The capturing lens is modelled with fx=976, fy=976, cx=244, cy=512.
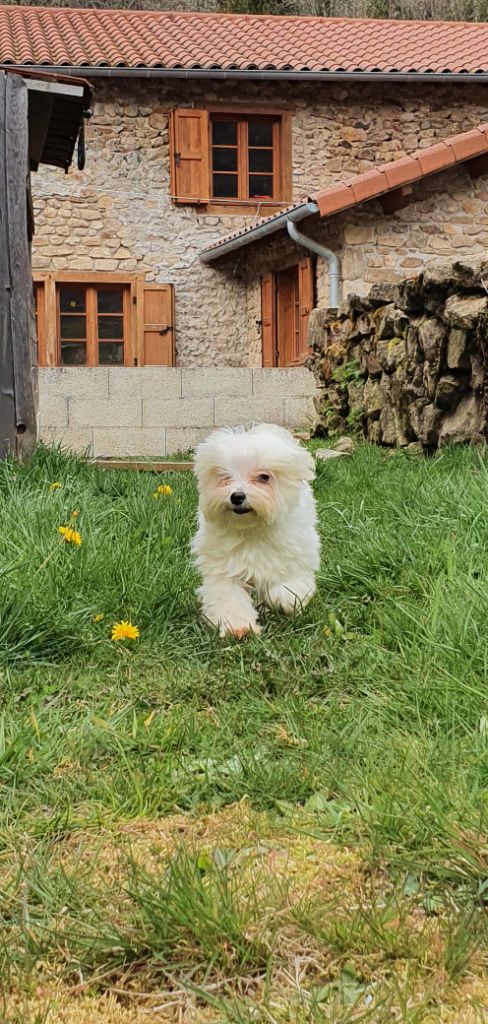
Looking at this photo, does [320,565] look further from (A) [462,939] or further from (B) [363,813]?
(A) [462,939]

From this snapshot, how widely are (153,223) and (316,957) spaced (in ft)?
56.9

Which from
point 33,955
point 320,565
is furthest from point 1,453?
point 33,955

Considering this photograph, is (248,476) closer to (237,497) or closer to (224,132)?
(237,497)

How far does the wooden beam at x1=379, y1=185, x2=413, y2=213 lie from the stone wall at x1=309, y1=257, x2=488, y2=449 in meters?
4.11

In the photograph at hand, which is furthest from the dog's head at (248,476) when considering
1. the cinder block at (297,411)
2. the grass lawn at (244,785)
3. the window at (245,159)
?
the window at (245,159)

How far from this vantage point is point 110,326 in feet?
59.5

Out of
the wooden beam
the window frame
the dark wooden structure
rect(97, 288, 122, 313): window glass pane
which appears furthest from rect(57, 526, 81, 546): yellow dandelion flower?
the window frame

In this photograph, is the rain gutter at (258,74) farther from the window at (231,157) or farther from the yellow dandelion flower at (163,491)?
the yellow dandelion flower at (163,491)

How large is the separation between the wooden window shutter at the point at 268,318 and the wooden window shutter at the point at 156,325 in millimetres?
1768

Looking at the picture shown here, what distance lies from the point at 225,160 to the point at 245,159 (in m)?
0.39

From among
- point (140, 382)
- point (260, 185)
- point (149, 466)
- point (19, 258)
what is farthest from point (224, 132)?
point (19, 258)

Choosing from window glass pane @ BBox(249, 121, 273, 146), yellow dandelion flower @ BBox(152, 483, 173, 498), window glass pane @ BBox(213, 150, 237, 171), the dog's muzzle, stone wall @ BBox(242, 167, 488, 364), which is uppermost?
window glass pane @ BBox(249, 121, 273, 146)

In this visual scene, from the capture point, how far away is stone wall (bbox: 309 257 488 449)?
6.72 meters

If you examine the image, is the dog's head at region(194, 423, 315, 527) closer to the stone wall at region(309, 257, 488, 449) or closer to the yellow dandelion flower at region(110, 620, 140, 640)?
the yellow dandelion flower at region(110, 620, 140, 640)
